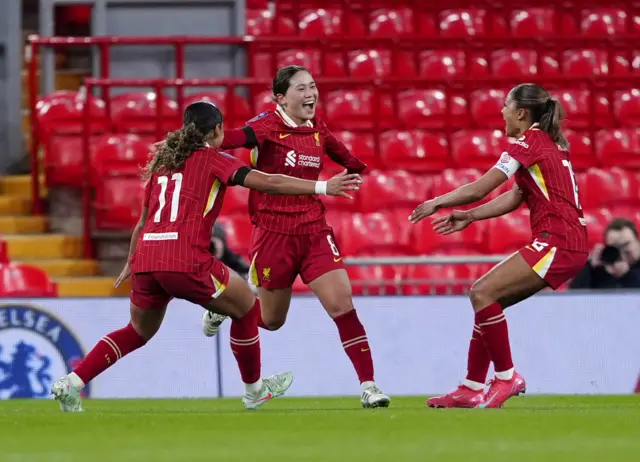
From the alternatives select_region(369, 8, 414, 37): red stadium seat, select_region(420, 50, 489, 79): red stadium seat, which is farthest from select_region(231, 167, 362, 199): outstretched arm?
select_region(369, 8, 414, 37): red stadium seat

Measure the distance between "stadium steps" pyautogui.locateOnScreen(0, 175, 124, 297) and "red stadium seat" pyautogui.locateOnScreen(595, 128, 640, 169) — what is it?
193 inches

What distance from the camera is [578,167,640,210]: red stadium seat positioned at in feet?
39.4

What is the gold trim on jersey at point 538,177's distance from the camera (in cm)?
701

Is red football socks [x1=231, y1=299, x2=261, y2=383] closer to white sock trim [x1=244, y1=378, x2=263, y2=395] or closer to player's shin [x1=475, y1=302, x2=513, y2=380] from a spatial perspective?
white sock trim [x1=244, y1=378, x2=263, y2=395]

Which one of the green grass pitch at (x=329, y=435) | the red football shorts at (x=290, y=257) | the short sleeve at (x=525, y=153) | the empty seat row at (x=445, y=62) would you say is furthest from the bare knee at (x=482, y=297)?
the empty seat row at (x=445, y=62)

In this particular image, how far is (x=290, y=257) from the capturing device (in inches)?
292

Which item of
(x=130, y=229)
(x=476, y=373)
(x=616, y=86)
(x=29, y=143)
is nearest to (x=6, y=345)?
(x=130, y=229)

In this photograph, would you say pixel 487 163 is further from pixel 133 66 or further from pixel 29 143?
pixel 29 143

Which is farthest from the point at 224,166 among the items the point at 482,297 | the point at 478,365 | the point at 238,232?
the point at 238,232

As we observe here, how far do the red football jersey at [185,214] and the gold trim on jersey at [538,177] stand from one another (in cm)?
155

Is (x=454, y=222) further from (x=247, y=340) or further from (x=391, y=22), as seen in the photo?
(x=391, y=22)

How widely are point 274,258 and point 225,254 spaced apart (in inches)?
101

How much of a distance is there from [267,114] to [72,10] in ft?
25.7

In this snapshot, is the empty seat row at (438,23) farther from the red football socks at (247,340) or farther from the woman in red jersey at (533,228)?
the red football socks at (247,340)
